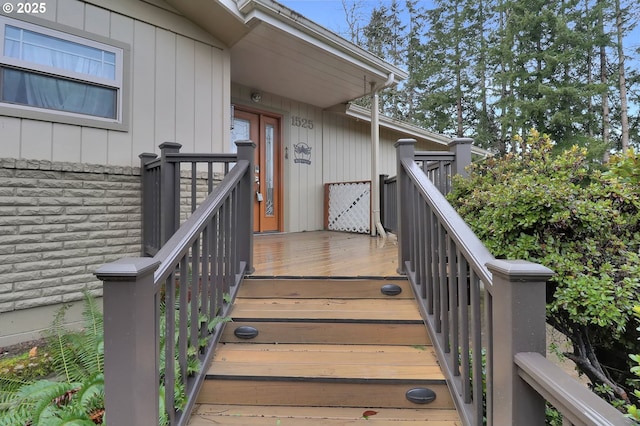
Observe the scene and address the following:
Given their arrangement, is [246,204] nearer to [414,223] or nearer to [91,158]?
[414,223]

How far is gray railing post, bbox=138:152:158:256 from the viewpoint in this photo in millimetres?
3471

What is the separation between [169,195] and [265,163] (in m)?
2.97

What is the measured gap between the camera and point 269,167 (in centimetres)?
582

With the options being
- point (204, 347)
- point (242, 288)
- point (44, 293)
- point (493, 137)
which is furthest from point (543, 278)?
point (493, 137)

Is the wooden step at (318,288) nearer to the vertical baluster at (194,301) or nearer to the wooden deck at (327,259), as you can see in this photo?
the wooden deck at (327,259)

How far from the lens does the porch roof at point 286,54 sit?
367 centimetres

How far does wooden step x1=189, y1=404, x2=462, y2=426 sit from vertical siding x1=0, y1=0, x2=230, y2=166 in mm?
2798

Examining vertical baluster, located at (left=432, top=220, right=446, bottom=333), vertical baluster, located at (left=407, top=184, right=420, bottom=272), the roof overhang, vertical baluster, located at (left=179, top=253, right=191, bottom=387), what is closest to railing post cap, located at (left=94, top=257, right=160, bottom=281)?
vertical baluster, located at (left=179, top=253, right=191, bottom=387)

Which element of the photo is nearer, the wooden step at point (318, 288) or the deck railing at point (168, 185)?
the wooden step at point (318, 288)

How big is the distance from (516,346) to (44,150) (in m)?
3.79

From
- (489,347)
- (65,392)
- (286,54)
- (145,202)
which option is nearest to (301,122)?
(286,54)

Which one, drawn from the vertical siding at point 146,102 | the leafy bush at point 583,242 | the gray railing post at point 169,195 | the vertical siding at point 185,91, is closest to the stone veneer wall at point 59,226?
the vertical siding at point 146,102

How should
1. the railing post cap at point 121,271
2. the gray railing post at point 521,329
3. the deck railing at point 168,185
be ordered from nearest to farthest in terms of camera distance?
the gray railing post at point 521,329
the railing post cap at point 121,271
the deck railing at point 168,185

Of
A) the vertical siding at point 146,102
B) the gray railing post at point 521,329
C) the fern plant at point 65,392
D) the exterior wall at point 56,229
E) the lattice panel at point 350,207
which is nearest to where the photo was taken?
the gray railing post at point 521,329
